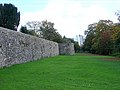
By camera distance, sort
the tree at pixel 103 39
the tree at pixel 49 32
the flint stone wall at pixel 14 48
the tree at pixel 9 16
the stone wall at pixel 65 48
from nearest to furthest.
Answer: the flint stone wall at pixel 14 48 → the tree at pixel 9 16 → the stone wall at pixel 65 48 → the tree at pixel 103 39 → the tree at pixel 49 32

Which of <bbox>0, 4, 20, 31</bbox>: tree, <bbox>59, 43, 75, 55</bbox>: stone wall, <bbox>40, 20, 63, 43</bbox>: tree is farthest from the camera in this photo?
<bbox>40, 20, 63, 43</bbox>: tree

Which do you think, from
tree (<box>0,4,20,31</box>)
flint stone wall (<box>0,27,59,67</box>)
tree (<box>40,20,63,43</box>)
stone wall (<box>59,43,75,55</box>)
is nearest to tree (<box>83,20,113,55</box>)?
stone wall (<box>59,43,75,55</box>)

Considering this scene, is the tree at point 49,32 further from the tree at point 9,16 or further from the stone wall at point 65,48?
the tree at point 9,16

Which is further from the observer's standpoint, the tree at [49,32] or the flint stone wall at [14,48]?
the tree at [49,32]

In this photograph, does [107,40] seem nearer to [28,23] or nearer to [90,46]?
[90,46]

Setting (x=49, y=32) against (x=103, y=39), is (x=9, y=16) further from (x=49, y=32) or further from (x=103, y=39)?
(x=49, y=32)

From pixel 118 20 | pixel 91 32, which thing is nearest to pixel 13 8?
pixel 118 20

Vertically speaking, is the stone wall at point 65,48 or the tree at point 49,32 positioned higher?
the tree at point 49,32

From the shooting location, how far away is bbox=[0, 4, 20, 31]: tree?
38.8 m

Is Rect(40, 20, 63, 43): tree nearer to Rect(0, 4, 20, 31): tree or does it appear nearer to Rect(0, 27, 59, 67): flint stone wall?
Rect(0, 4, 20, 31): tree

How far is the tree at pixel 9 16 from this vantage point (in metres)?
38.8

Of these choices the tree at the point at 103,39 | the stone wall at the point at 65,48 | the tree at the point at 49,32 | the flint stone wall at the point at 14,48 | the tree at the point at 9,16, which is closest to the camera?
the flint stone wall at the point at 14,48

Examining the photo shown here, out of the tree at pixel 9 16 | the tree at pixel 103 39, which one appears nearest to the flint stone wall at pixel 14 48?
the tree at pixel 9 16

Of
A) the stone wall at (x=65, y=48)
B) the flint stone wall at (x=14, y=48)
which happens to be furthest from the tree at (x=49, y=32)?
the flint stone wall at (x=14, y=48)
